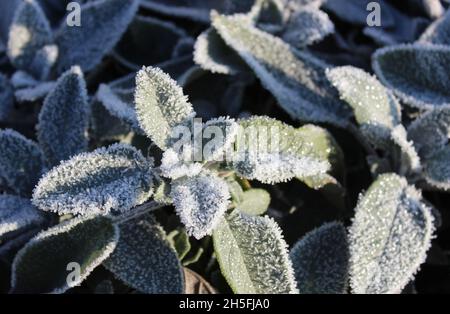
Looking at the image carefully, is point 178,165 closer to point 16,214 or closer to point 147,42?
point 16,214

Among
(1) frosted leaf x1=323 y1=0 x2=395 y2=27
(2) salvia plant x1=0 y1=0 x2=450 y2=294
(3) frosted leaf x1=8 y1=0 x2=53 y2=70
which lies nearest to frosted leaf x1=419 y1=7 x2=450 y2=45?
(2) salvia plant x1=0 y1=0 x2=450 y2=294

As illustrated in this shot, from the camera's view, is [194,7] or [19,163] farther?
[194,7]

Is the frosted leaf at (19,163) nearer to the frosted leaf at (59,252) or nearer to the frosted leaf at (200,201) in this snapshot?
the frosted leaf at (59,252)

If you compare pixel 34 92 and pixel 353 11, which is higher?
pixel 353 11

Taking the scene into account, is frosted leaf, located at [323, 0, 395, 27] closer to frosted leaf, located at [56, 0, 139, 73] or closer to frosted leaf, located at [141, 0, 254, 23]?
frosted leaf, located at [141, 0, 254, 23]

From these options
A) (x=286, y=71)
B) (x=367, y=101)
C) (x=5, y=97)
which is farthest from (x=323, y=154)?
Result: (x=5, y=97)
